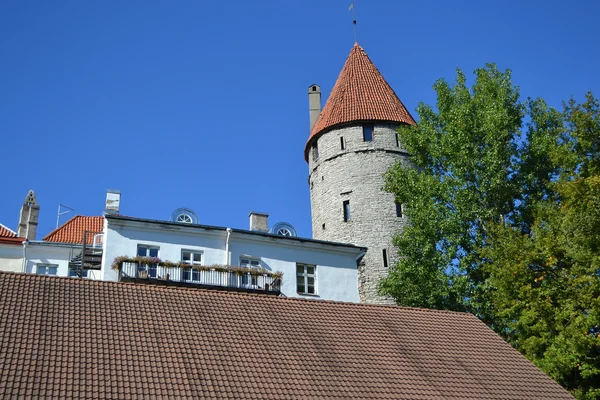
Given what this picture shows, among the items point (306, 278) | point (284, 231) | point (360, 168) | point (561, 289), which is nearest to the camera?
point (561, 289)

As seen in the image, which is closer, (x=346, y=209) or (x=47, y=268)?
(x=47, y=268)

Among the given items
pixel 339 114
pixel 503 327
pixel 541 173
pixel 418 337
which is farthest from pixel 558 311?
pixel 339 114

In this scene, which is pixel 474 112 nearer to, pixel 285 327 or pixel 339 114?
pixel 339 114

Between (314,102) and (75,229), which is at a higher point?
(314,102)

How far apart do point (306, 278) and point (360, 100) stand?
41.0 ft

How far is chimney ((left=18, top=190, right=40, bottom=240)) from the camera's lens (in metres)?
34.6

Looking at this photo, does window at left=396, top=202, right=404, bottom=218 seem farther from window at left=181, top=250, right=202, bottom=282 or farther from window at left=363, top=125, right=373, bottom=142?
window at left=181, top=250, right=202, bottom=282

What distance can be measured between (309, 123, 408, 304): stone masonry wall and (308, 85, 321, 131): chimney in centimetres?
371

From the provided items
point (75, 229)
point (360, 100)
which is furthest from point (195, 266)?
point (360, 100)

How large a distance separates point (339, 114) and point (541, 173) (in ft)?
39.4

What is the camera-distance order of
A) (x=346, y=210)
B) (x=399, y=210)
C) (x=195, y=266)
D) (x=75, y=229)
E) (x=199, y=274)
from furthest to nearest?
1. (x=346, y=210)
2. (x=399, y=210)
3. (x=75, y=229)
4. (x=199, y=274)
5. (x=195, y=266)

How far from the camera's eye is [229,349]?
52.5ft

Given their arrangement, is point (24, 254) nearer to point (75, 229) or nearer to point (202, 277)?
point (75, 229)

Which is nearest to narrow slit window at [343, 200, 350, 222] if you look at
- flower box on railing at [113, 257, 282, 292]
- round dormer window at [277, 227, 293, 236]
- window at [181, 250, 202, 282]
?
round dormer window at [277, 227, 293, 236]
